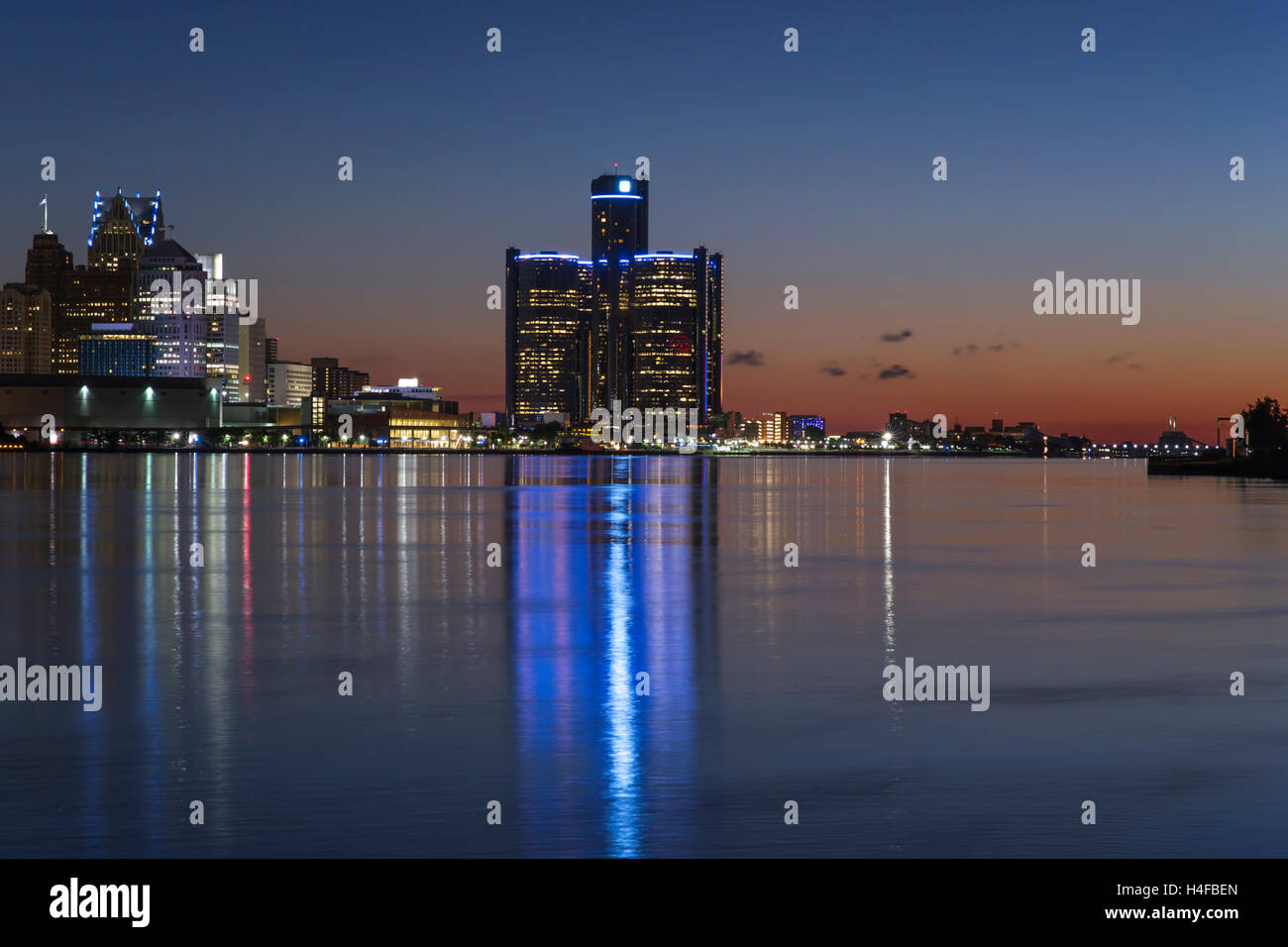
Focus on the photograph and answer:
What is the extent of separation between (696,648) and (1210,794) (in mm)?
9923

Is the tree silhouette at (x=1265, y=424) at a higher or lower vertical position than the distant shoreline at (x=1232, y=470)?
higher

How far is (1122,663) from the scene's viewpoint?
777 inches

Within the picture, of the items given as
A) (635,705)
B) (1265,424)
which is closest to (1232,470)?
(1265,424)

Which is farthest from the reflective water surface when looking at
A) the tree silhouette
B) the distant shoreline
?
the tree silhouette

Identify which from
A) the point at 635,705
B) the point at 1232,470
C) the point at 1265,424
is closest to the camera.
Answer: the point at 635,705

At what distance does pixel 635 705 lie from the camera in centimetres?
1616

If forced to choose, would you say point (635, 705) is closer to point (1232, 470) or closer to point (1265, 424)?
point (1232, 470)

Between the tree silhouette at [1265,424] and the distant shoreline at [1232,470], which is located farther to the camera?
the tree silhouette at [1265,424]

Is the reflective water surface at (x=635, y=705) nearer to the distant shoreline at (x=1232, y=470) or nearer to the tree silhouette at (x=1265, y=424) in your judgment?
the distant shoreline at (x=1232, y=470)

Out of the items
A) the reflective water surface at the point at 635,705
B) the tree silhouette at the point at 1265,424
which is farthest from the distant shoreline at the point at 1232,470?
the reflective water surface at the point at 635,705

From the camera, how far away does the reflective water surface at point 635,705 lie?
1104cm
